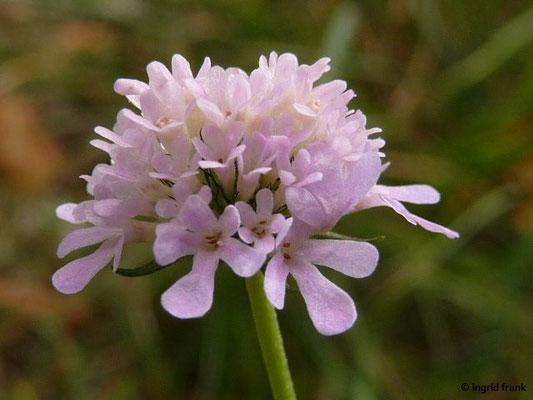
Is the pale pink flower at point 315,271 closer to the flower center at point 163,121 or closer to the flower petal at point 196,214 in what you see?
the flower petal at point 196,214

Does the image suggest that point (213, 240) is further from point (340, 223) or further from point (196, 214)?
point (340, 223)

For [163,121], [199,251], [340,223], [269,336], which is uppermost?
[340,223]

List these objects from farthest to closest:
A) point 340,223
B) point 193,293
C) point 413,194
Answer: point 340,223
point 413,194
point 193,293

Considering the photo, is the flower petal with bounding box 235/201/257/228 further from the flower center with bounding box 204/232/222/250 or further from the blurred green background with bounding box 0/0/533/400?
the blurred green background with bounding box 0/0/533/400

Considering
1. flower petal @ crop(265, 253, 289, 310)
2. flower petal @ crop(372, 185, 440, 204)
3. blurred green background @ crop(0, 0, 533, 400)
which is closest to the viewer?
flower petal @ crop(265, 253, 289, 310)

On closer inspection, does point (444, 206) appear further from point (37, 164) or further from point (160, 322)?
point (37, 164)

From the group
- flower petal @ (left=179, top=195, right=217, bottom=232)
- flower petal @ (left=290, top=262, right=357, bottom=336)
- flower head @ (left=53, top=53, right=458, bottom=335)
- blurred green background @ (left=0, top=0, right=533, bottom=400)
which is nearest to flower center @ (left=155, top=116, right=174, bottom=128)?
flower head @ (left=53, top=53, right=458, bottom=335)

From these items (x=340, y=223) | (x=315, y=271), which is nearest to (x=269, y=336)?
(x=315, y=271)

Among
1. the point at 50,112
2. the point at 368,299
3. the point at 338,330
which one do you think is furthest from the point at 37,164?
the point at 338,330
